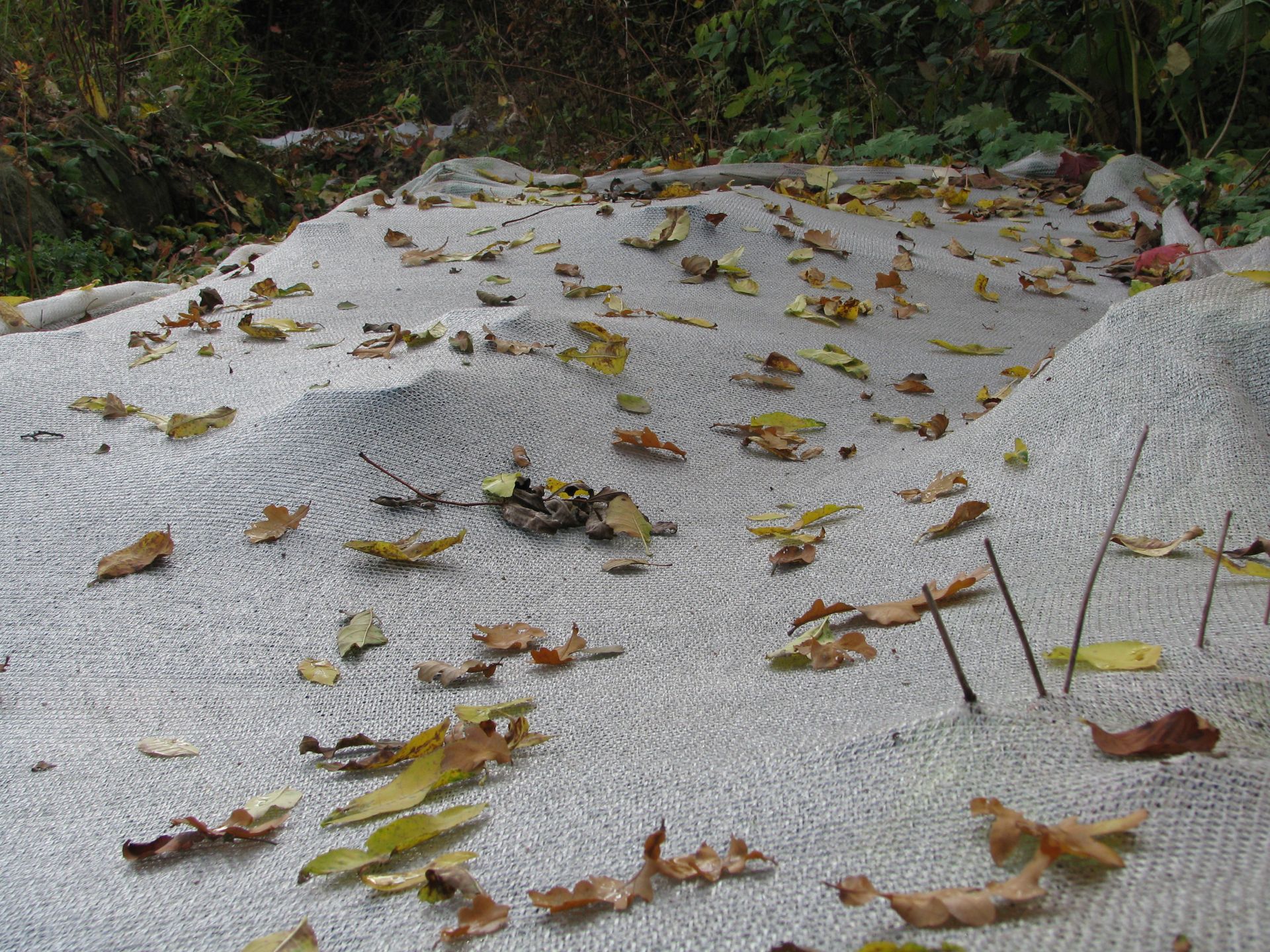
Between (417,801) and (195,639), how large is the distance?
50 cm

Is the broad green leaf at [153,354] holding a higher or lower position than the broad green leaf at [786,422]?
higher

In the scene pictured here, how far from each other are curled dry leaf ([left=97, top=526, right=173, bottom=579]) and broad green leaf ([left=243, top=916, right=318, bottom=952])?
2.57ft

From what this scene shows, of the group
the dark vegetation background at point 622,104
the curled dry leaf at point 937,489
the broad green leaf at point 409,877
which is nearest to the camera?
the broad green leaf at point 409,877

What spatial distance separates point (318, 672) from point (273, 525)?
355 mm

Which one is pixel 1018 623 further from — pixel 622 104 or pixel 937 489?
pixel 622 104

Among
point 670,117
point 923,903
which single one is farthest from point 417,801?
point 670,117

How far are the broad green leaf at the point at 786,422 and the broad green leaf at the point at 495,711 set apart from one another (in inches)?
37.4

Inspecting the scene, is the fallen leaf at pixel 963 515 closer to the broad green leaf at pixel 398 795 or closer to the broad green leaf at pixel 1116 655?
the broad green leaf at pixel 1116 655

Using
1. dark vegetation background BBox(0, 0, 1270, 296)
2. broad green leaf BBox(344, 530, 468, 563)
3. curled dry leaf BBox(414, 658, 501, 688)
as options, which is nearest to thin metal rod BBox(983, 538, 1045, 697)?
curled dry leaf BBox(414, 658, 501, 688)


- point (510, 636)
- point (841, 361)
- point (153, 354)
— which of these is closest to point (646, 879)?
point (510, 636)

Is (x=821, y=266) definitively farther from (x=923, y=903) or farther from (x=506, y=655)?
(x=923, y=903)

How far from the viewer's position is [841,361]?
2.18 meters

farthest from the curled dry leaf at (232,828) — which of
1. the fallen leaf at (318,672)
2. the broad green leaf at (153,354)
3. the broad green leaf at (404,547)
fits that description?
the broad green leaf at (153,354)

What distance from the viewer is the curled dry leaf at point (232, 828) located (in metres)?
0.88
